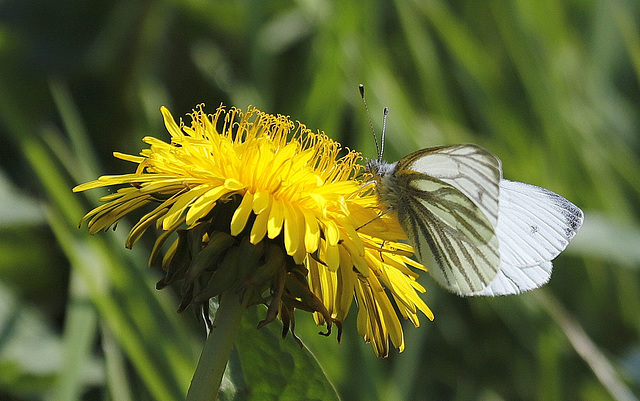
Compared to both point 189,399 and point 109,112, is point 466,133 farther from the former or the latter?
point 189,399

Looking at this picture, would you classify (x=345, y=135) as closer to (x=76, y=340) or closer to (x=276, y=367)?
(x=76, y=340)

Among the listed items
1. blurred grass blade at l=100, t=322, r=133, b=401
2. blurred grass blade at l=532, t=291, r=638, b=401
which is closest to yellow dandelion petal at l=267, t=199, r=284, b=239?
blurred grass blade at l=100, t=322, r=133, b=401

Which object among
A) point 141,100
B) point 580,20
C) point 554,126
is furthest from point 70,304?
point 580,20

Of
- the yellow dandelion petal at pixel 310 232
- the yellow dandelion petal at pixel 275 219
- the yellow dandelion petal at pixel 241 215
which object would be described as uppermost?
the yellow dandelion petal at pixel 241 215

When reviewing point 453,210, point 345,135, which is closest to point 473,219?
point 453,210

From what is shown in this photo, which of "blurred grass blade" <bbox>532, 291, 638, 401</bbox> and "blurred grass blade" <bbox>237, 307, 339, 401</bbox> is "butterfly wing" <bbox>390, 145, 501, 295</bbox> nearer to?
"blurred grass blade" <bbox>237, 307, 339, 401</bbox>

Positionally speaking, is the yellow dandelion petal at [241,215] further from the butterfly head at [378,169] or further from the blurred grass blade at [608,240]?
the blurred grass blade at [608,240]

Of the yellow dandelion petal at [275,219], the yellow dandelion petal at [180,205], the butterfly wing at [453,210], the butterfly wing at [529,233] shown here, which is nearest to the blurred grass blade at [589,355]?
the butterfly wing at [529,233]
